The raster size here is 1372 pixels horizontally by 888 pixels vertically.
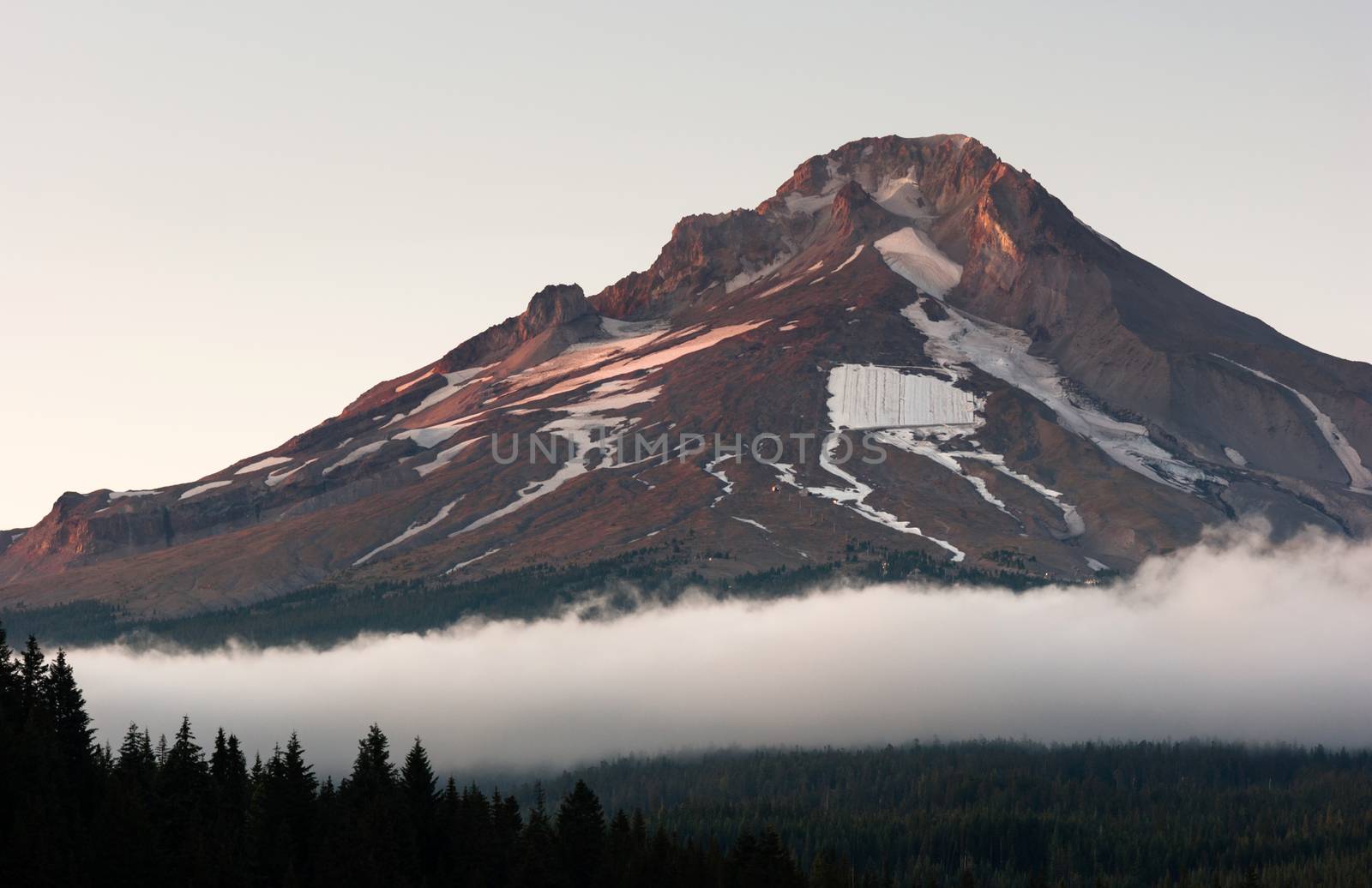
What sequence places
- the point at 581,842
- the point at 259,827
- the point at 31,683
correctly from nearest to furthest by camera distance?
1. the point at 259,827
2. the point at 31,683
3. the point at 581,842

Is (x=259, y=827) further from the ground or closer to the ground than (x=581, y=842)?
further from the ground

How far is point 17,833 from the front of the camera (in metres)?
112

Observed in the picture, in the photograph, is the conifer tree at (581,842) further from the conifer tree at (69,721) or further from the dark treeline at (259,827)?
the conifer tree at (69,721)

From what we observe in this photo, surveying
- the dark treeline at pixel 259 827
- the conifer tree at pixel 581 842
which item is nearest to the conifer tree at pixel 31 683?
the dark treeline at pixel 259 827

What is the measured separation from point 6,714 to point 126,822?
18.6 metres

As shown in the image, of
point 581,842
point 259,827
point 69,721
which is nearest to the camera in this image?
point 259,827

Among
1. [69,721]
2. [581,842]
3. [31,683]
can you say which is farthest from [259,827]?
[581,842]

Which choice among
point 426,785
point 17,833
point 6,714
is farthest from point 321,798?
point 17,833

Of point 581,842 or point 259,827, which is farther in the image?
point 581,842

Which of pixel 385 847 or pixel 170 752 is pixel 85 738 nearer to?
pixel 170 752

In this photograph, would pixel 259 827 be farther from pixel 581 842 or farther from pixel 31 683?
pixel 581 842

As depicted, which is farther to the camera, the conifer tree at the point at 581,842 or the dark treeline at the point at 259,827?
the conifer tree at the point at 581,842

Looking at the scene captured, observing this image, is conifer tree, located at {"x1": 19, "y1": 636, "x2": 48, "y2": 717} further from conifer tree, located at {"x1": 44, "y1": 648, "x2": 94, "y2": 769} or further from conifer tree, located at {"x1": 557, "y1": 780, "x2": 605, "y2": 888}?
conifer tree, located at {"x1": 557, "y1": 780, "x2": 605, "y2": 888}

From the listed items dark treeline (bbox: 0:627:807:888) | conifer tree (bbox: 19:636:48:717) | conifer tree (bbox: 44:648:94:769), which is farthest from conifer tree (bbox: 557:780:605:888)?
conifer tree (bbox: 19:636:48:717)
